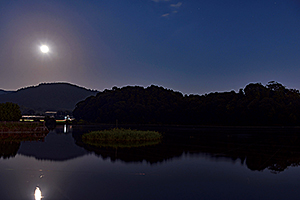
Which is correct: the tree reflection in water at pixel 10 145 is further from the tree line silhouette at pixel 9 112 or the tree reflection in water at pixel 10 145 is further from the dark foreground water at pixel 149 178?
the tree line silhouette at pixel 9 112

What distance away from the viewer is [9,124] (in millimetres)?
46125

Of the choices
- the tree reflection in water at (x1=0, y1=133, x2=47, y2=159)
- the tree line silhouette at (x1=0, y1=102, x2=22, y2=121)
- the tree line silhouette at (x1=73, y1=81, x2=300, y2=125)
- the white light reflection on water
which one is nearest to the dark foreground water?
the white light reflection on water

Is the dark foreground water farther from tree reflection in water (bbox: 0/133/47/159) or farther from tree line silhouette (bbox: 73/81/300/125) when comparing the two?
tree line silhouette (bbox: 73/81/300/125)

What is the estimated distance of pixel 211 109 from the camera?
108812 mm

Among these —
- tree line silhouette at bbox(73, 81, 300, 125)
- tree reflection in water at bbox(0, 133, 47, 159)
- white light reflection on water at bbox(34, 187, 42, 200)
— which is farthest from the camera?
tree line silhouette at bbox(73, 81, 300, 125)

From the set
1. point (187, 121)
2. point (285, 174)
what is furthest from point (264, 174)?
point (187, 121)

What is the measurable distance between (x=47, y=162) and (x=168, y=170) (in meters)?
8.30

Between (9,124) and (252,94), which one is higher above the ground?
(252,94)

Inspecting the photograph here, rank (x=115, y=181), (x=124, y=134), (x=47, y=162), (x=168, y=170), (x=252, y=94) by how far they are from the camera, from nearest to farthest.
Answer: (x=115, y=181)
(x=168, y=170)
(x=47, y=162)
(x=124, y=134)
(x=252, y=94)

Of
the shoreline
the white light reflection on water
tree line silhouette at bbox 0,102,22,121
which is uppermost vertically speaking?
tree line silhouette at bbox 0,102,22,121

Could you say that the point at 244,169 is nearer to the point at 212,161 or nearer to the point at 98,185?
the point at 212,161

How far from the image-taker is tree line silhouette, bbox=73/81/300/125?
311 ft

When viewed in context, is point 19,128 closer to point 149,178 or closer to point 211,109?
point 149,178

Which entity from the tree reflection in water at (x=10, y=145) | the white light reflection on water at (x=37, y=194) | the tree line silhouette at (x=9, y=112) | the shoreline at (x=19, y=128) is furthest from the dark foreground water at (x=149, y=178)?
the tree line silhouette at (x=9, y=112)
